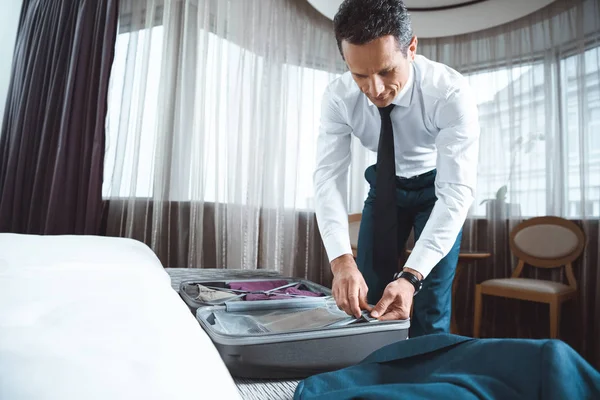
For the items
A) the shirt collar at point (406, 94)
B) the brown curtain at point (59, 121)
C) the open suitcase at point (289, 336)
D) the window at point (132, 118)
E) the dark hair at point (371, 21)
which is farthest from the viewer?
the window at point (132, 118)

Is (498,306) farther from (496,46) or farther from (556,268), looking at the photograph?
(496,46)

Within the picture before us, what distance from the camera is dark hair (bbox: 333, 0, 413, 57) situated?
95 centimetres

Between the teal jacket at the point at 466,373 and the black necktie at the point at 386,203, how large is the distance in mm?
729

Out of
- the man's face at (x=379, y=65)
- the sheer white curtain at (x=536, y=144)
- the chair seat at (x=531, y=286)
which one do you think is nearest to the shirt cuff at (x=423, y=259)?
the man's face at (x=379, y=65)

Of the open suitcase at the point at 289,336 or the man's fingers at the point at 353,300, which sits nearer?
the open suitcase at the point at 289,336

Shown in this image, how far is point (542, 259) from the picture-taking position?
2809 millimetres

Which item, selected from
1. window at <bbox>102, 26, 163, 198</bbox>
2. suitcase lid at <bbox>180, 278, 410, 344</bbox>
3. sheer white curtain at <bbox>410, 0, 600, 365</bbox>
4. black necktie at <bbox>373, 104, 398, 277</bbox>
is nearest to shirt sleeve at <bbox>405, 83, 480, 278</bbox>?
black necktie at <bbox>373, 104, 398, 277</bbox>

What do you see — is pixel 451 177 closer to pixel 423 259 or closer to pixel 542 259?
pixel 423 259

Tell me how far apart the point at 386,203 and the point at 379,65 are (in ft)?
1.39

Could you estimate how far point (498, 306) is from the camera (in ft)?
10.3

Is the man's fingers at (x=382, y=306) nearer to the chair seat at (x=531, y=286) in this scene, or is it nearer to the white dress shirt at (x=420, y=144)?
the white dress shirt at (x=420, y=144)

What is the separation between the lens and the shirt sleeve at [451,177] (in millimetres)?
1058

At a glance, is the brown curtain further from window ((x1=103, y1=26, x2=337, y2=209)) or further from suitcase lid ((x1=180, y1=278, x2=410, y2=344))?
suitcase lid ((x1=180, y1=278, x2=410, y2=344))

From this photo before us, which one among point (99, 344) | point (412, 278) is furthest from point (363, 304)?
point (99, 344)
